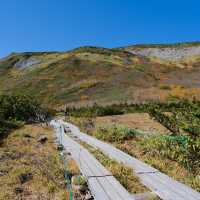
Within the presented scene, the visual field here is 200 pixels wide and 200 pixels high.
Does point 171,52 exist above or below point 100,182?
above

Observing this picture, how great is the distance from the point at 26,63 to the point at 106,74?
41902 millimetres

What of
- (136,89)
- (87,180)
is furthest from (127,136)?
(136,89)

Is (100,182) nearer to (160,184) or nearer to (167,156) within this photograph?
(160,184)

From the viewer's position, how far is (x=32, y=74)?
95.2 metres

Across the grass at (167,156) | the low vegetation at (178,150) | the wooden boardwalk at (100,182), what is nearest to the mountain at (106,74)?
the low vegetation at (178,150)

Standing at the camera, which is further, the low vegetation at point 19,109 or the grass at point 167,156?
the low vegetation at point 19,109

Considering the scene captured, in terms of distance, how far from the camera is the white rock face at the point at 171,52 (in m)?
103

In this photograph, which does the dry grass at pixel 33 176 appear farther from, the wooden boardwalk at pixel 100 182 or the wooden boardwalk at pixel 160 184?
the wooden boardwalk at pixel 160 184

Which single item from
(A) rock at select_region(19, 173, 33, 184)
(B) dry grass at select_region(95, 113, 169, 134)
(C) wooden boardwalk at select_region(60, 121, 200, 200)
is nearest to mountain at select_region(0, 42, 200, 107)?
(B) dry grass at select_region(95, 113, 169, 134)

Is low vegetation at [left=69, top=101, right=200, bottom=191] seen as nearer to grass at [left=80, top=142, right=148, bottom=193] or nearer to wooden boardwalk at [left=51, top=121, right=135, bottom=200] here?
grass at [left=80, top=142, right=148, bottom=193]

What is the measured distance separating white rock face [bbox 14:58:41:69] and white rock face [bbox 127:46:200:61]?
128 feet

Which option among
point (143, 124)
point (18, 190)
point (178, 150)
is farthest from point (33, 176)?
point (143, 124)

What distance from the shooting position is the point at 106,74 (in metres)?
84.8

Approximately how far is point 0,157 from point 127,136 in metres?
8.18
